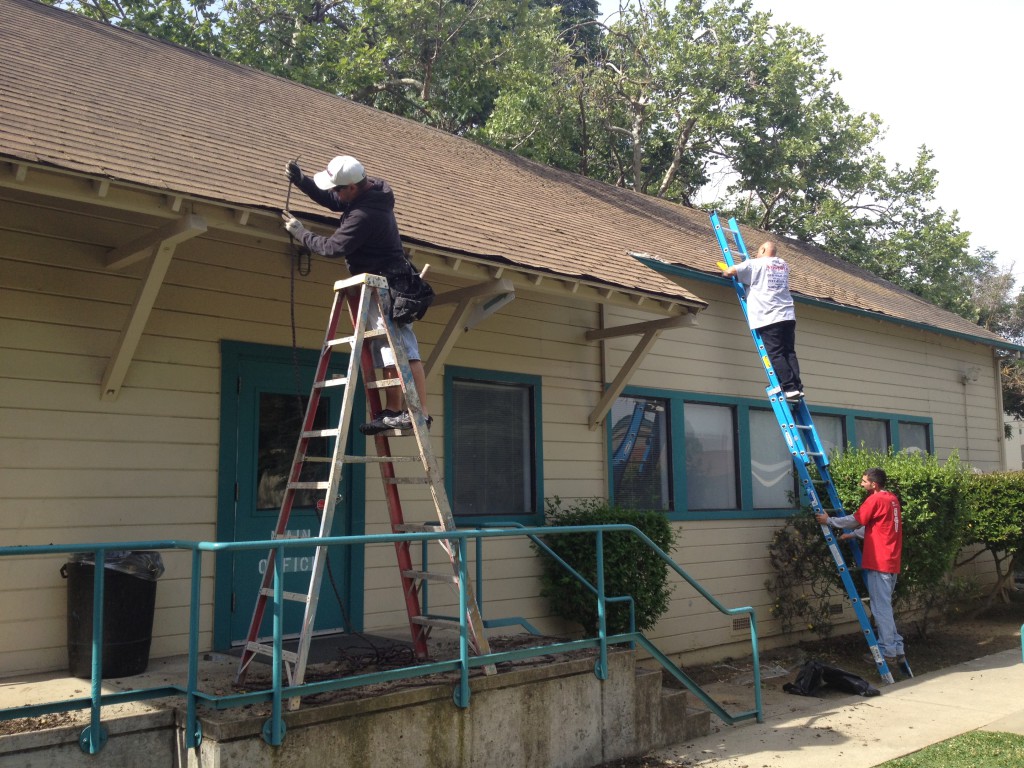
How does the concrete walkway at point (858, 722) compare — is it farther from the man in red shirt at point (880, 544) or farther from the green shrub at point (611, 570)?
the green shrub at point (611, 570)

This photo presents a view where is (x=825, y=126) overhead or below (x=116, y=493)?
overhead

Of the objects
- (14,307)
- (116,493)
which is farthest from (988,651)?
(14,307)

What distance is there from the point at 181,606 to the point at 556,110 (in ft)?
59.1

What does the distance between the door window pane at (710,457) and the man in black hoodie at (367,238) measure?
214 inches

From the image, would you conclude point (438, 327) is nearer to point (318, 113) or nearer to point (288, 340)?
point (288, 340)

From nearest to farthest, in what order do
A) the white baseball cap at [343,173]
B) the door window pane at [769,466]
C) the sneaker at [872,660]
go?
the white baseball cap at [343,173] < the sneaker at [872,660] < the door window pane at [769,466]

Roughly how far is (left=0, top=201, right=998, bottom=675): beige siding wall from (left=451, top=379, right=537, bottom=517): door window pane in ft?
0.72

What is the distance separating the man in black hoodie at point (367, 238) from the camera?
546 centimetres

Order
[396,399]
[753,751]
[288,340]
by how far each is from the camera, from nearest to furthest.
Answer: [396,399] < [753,751] < [288,340]

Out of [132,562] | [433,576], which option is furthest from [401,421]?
[132,562]

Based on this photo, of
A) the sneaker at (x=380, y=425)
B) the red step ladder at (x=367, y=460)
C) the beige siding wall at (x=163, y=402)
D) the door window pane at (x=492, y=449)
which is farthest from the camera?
the door window pane at (x=492, y=449)

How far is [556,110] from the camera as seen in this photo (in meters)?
22.2

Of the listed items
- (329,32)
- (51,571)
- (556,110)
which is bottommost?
(51,571)

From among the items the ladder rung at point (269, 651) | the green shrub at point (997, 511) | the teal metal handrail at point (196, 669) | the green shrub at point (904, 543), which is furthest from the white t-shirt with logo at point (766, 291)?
the ladder rung at point (269, 651)
